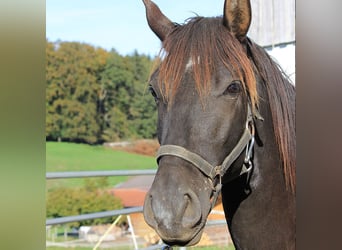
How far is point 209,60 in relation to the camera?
1244 mm

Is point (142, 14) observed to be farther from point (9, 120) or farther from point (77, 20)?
point (9, 120)

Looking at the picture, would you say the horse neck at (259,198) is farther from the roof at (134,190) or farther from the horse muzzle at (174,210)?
the roof at (134,190)

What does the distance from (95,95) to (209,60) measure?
0.67 meters

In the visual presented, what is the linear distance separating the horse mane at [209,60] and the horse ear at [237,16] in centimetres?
2

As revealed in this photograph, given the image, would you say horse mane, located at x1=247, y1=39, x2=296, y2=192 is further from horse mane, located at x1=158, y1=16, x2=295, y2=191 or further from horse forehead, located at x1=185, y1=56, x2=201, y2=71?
horse forehead, located at x1=185, y1=56, x2=201, y2=71

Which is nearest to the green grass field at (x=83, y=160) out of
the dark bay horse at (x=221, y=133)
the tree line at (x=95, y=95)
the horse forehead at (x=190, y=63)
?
the tree line at (x=95, y=95)

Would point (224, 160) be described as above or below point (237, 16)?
below

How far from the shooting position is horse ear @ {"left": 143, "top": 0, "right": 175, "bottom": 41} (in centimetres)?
141

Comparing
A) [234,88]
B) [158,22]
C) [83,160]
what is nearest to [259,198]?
[234,88]

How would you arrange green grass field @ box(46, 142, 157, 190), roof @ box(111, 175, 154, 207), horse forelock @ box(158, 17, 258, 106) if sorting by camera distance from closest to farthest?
1. horse forelock @ box(158, 17, 258, 106)
2. green grass field @ box(46, 142, 157, 190)
3. roof @ box(111, 175, 154, 207)

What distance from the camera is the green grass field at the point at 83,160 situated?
64.8 inches

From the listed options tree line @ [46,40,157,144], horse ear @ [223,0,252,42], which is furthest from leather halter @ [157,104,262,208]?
tree line @ [46,40,157,144]

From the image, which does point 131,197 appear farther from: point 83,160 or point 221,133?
point 221,133

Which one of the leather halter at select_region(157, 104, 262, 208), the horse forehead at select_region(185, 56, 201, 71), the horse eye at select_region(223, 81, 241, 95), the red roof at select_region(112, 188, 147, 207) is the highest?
the horse forehead at select_region(185, 56, 201, 71)
